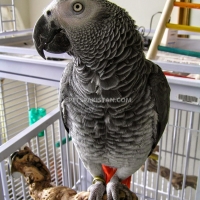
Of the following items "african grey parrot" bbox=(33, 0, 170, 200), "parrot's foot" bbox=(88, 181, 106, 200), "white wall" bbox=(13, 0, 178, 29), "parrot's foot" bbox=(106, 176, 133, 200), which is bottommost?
"parrot's foot" bbox=(88, 181, 106, 200)

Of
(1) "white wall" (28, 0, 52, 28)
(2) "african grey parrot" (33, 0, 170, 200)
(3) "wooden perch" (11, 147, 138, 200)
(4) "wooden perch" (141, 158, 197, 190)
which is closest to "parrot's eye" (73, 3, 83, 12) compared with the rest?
(2) "african grey parrot" (33, 0, 170, 200)

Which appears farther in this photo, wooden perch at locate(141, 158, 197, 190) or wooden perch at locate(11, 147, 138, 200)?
wooden perch at locate(141, 158, 197, 190)

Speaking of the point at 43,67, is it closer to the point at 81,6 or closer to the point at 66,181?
the point at 81,6

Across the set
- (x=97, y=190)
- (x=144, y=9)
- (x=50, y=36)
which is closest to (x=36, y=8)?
(x=144, y=9)

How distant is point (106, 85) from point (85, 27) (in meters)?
0.15

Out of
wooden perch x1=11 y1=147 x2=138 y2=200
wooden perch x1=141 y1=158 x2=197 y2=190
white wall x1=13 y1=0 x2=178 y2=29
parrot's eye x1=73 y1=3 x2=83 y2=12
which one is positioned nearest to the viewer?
parrot's eye x1=73 y1=3 x2=83 y2=12

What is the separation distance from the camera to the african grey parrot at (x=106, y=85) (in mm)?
564

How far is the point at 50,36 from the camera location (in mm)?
582

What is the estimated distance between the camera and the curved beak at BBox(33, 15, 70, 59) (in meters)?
0.58

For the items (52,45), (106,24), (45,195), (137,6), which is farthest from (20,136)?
(137,6)

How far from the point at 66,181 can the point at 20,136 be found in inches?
21.2

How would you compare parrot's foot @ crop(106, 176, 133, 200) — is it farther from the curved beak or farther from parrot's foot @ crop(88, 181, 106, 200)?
the curved beak

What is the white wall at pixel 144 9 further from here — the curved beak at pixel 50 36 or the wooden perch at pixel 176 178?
the curved beak at pixel 50 36

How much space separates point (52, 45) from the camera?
0.60 m
